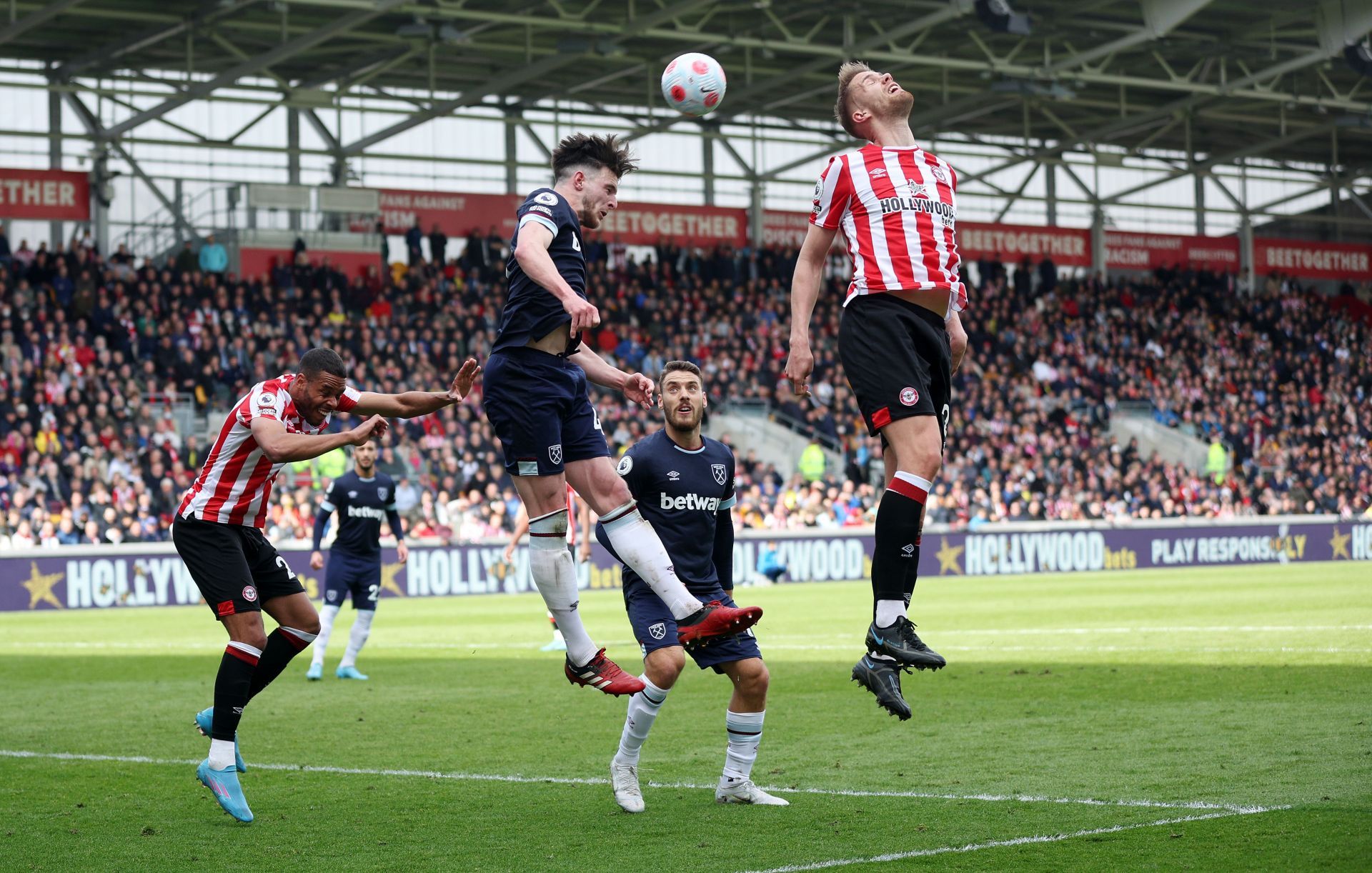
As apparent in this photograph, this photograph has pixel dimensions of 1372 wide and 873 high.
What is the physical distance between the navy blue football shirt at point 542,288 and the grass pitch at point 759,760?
2140 mm

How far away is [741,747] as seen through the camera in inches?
311

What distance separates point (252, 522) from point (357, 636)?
698 cm

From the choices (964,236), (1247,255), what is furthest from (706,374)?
(1247,255)

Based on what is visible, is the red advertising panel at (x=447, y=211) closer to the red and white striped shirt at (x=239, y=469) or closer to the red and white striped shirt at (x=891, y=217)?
the red and white striped shirt at (x=239, y=469)

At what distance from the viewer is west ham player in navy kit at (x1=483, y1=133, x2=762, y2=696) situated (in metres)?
6.99

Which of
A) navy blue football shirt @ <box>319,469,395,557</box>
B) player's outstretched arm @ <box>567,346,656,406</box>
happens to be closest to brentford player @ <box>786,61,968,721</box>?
player's outstretched arm @ <box>567,346,656,406</box>

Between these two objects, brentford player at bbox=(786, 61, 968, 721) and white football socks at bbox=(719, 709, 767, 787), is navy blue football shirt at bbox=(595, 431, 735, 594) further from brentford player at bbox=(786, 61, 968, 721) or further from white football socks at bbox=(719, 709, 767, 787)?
brentford player at bbox=(786, 61, 968, 721)

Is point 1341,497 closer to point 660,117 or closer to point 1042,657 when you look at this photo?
point 660,117

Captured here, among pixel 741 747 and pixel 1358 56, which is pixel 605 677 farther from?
pixel 1358 56

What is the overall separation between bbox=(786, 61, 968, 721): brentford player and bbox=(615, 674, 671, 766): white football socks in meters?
1.68

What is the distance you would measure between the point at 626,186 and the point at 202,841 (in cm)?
3579

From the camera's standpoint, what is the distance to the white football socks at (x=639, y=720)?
7.86m

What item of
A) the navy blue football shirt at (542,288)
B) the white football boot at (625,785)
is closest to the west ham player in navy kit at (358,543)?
the white football boot at (625,785)

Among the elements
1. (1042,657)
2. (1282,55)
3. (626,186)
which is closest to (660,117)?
(626,186)
